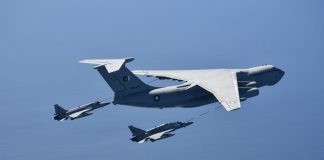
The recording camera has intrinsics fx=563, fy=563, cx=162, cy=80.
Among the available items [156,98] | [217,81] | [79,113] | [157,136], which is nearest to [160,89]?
[156,98]

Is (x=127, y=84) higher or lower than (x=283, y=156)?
higher

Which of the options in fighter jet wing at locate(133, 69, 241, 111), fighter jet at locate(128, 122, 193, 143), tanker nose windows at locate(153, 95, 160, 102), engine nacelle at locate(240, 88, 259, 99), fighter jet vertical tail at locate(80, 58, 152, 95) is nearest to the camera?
fighter jet at locate(128, 122, 193, 143)

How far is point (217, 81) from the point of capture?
68562 millimetres

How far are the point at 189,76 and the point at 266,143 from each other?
41.1 metres

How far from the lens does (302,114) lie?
121 meters

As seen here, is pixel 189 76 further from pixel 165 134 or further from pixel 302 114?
pixel 302 114

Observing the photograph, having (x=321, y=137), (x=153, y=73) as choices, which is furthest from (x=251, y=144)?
(x=153, y=73)

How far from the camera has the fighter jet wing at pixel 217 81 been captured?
60500 millimetres

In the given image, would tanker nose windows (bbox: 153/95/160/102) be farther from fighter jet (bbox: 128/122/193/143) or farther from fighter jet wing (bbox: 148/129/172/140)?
fighter jet wing (bbox: 148/129/172/140)

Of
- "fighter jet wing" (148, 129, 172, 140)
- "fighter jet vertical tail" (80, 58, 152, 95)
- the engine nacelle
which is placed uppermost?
"fighter jet vertical tail" (80, 58, 152, 95)

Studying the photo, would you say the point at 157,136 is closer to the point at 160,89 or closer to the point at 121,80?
the point at 160,89

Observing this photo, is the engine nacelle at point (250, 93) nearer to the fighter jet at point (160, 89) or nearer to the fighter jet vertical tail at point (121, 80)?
the fighter jet at point (160, 89)

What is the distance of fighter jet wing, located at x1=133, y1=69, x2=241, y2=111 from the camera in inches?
2382

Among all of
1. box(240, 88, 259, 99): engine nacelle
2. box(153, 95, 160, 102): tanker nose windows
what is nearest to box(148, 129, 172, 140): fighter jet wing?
box(153, 95, 160, 102): tanker nose windows
